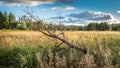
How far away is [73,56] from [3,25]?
68923 millimetres

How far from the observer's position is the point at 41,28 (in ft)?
23.8

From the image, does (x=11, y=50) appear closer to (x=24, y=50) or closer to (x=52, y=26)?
(x=24, y=50)

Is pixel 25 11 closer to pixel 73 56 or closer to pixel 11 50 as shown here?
pixel 73 56

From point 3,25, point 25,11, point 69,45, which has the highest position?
point 25,11

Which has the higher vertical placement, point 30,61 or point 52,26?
point 52,26

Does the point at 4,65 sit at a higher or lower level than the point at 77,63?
lower

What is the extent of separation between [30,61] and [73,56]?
5.40 feet

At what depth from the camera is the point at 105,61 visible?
6574 mm

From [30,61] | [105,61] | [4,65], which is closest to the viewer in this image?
[105,61]

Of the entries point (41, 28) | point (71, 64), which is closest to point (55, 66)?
point (71, 64)

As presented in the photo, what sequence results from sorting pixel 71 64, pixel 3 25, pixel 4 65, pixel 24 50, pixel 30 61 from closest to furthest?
pixel 71 64, pixel 30 61, pixel 4 65, pixel 24 50, pixel 3 25

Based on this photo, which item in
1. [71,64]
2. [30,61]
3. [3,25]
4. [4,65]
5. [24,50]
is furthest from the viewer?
[3,25]

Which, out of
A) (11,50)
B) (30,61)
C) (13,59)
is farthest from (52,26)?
(11,50)

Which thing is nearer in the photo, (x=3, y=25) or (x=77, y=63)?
(x=77, y=63)
